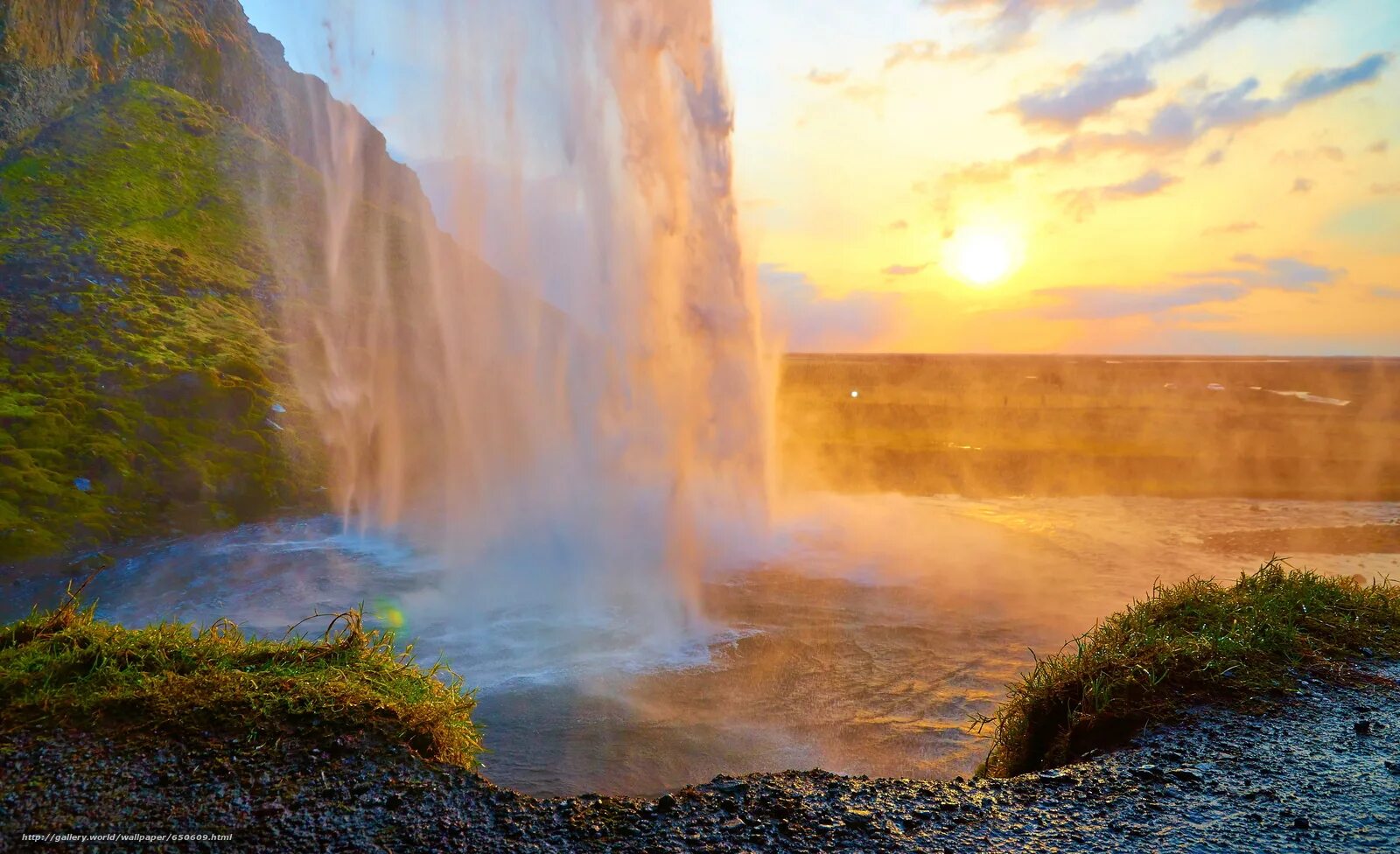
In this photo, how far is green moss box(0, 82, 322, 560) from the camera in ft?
61.9

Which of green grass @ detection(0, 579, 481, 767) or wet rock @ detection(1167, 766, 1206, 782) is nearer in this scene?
green grass @ detection(0, 579, 481, 767)

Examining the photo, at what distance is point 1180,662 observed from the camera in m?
6.37

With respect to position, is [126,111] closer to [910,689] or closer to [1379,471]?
[910,689]

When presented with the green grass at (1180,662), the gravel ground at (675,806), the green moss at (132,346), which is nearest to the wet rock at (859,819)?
the gravel ground at (675,806)

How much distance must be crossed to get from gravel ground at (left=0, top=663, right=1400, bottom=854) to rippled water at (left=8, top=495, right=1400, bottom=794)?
11.0 feet

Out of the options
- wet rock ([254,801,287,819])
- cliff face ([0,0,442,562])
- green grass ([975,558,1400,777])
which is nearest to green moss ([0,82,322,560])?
cliff face ([0,0,442,562])

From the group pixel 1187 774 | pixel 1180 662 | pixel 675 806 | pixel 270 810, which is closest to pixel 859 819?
pixel 675 806

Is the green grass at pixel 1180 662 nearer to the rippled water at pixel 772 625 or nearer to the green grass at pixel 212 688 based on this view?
the rippled water at pixel 772 625

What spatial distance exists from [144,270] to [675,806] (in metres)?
32.4

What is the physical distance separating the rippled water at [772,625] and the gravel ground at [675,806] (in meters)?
3.34

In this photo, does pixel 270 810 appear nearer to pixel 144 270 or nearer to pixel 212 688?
pixel 212 688

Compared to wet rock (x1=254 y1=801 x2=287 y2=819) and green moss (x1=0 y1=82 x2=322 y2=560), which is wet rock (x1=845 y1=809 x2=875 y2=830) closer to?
wet rock (x1=254 y1=801 x2=287 y2=819)

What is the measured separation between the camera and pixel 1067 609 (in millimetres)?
13875

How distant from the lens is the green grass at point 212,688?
184 inches
